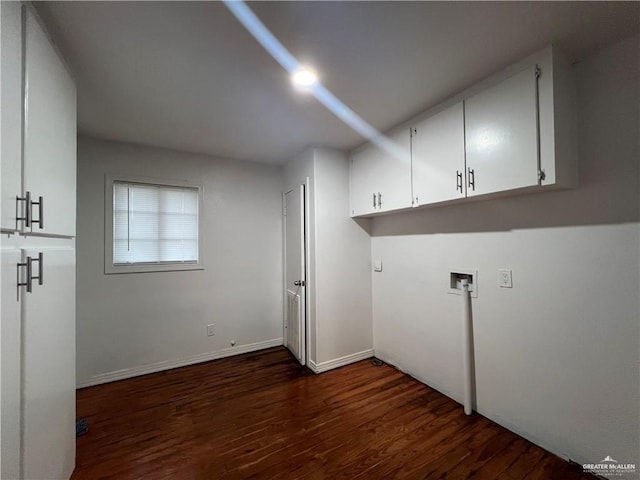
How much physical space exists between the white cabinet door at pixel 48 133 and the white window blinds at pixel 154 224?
130 cm

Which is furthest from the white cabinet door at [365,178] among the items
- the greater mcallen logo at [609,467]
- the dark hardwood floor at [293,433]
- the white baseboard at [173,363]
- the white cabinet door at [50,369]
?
the white cabinet door at [50,369]

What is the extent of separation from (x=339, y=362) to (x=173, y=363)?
1814 millimetres

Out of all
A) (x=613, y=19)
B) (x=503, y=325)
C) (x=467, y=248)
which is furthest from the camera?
(x=467, y=248)

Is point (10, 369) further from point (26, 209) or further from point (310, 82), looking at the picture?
point (310, 82)

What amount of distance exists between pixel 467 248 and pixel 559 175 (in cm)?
81

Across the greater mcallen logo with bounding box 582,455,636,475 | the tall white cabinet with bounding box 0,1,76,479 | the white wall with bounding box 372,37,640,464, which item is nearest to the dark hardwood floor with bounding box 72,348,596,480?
the greater mcallen logo with bounding box 582,455,636,475

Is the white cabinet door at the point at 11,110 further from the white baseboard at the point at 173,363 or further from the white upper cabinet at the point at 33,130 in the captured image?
the white baseboard at the point at 173,363

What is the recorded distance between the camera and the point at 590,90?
1.50 metres

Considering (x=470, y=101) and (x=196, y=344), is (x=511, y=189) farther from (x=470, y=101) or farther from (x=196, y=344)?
(x=196, y=344)

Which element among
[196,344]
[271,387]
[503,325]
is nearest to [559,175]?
[503,325]

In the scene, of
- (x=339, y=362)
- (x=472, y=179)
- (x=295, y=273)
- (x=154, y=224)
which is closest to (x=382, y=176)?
(x=472, y=179)

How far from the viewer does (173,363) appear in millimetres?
2873

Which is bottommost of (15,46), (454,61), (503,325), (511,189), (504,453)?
(504,453)

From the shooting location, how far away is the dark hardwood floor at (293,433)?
5.10ft
